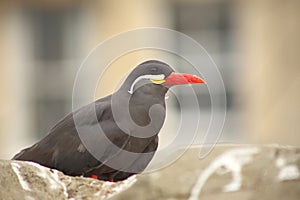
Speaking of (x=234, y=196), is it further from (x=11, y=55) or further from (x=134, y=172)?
(x=11, y=55)

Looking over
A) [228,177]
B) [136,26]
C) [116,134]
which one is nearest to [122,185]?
[116,134]

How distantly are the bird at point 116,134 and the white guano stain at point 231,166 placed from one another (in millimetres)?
168

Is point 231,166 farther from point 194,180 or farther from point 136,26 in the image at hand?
point 136,26

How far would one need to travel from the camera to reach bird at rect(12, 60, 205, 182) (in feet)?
7.68

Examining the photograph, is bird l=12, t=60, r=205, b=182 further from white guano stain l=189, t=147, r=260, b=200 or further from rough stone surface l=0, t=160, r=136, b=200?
white guano stain l=189, t=147, r=260, b=200

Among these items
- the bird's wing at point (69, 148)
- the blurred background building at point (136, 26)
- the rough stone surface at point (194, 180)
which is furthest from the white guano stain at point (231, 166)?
the blurred background building at point (136, 26)

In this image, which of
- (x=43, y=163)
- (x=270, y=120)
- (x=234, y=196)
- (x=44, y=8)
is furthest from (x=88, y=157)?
(x=44, y=8)

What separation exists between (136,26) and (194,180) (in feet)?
14.6

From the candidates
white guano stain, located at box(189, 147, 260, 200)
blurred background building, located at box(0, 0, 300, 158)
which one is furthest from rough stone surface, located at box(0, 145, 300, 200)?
blurred background building, located at box(0, 0, 300, 158)

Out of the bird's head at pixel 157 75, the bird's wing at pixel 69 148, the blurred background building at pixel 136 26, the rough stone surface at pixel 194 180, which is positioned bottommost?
the blurred background building at pixel 136 26

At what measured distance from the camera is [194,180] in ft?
7.57

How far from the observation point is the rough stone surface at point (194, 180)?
228 cm

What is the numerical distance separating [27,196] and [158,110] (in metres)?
0.38

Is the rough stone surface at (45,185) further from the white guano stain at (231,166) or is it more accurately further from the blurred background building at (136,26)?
the blurred background building at (136,26)
